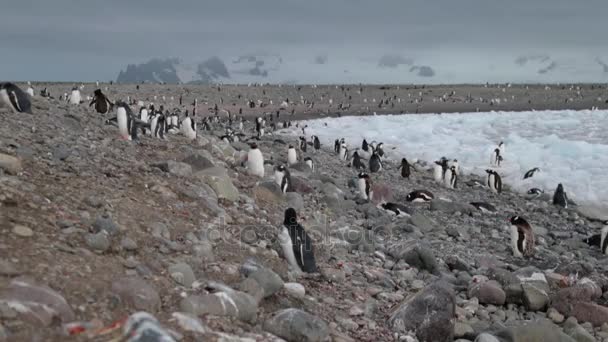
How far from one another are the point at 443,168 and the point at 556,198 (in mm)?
4040

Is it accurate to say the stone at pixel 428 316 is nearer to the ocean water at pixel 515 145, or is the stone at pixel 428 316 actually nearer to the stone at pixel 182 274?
the stone at pixel 182 274

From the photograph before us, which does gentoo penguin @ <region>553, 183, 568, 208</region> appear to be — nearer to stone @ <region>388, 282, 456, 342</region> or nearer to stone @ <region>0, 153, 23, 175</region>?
stone @ <region>388, 282, 456, 342</region>

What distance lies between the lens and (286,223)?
6156mm

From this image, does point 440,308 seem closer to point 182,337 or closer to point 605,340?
point 605,340

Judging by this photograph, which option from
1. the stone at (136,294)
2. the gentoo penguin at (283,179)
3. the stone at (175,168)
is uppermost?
the stone at (175,168)

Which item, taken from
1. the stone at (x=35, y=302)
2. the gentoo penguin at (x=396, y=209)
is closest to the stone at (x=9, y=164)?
the stone at (x=35, y=302)

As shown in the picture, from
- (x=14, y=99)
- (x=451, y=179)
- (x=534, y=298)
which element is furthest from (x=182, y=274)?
(x=451, y=179)

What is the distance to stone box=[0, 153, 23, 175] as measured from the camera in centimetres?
492

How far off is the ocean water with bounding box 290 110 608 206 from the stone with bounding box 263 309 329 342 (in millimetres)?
13006

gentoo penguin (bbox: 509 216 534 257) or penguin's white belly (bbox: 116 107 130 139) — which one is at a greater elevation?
penguin's white belly (bbox: 116 107 130 139)

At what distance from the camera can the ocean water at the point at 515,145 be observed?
1667cm

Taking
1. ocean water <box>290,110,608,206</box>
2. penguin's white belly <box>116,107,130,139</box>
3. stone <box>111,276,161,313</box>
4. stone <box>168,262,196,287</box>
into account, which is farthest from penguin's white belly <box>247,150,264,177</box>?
ocean water <box>290,110,608,206</box>

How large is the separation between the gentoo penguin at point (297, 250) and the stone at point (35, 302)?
2779mm

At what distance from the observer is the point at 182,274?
4.02 meters
